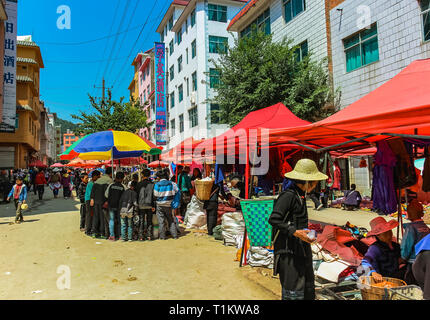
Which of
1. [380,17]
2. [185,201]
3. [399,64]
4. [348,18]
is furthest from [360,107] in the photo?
[348,18]

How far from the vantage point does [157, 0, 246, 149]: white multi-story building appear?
2744 cm

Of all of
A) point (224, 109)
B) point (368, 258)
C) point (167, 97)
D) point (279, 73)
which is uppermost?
point (167, 97)

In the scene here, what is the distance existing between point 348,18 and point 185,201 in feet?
38.3

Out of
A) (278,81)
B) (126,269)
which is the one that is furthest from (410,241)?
(278,81)

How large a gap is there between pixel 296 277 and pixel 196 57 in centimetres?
2756

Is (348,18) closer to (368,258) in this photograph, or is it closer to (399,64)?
(399,64)

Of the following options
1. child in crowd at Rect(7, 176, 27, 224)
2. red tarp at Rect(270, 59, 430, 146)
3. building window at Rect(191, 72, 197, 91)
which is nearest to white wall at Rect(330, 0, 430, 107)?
red tarp at Rect(270, 59, 430, 146)

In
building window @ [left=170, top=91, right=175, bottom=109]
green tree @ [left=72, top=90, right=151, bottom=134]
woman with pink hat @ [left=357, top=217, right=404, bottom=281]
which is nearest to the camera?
woman with pink hat @ [left=357, top=217, right=404, bottom=281]

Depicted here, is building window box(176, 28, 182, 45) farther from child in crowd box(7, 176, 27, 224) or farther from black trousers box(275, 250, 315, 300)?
black trousers box(275, 250, 315, 300)

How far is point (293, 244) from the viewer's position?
Answer: 321 centimetres

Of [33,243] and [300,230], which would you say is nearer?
[300,230]

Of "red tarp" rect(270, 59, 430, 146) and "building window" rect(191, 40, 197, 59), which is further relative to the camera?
"building window" rect(191, 40, 197, 59)

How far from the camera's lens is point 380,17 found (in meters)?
12.7

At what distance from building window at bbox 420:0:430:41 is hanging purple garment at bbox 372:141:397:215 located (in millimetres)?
8556
